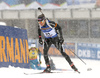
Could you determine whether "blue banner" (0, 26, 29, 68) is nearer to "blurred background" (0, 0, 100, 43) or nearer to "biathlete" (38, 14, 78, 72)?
"biathlete" (38, 14, 78, 72)

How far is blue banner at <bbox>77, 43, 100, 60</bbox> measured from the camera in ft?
56.2

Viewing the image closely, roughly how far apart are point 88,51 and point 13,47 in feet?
32.9

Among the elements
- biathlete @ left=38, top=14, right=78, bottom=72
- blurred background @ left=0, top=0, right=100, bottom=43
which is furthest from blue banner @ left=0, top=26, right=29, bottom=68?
blurred background @ left=0, top=0, right=100, bottom=43

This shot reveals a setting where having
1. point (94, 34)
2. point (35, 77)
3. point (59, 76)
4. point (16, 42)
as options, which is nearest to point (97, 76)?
point (59, 76)

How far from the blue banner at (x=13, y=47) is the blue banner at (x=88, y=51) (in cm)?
885

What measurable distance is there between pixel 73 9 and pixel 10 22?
26.1 ft

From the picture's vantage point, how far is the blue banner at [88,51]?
1712 centimetres

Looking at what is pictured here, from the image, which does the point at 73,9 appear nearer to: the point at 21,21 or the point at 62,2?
the point at 62,2

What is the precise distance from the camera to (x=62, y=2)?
22.8 metres

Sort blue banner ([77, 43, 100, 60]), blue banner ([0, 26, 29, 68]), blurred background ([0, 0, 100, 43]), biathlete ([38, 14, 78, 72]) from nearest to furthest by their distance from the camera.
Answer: biathlete ([38, 14, 78, 72])
blue banner ([0, 26, 29, 68])
blue banner ([77, 43, 100, 60])
blurred background ([0, 0, 100, 43])

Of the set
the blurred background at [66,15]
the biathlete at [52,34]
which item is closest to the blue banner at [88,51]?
the blurred background at [66,15]

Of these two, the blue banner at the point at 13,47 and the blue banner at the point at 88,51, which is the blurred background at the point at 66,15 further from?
the blue banner at the point at 13,47

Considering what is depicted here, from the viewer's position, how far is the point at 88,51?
17594 mm

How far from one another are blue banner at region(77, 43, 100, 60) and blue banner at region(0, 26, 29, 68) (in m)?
8.85
